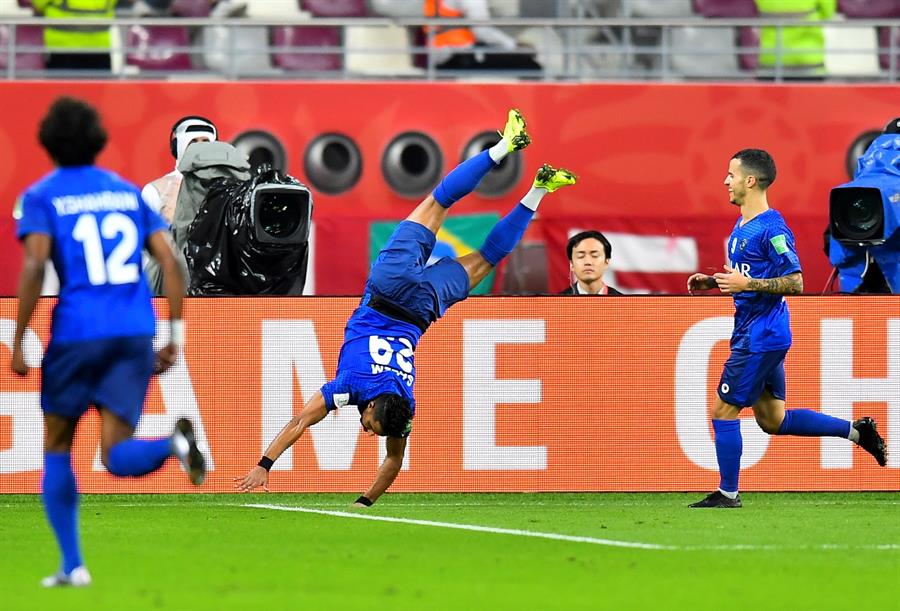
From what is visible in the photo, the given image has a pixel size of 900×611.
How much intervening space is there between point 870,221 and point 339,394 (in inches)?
191

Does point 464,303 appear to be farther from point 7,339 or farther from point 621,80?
point 621,80

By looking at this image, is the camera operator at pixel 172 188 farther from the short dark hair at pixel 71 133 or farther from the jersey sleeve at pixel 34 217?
the jersey sleeve at pixel 34 217

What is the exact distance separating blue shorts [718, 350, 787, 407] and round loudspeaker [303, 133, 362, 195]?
30.0 feet

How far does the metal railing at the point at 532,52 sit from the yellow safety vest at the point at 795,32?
9 centimetres

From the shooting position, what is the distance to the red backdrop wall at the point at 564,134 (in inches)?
740

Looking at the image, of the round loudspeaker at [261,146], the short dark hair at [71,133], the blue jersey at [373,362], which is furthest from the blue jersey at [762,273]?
the round loudspeaker at [261,146]

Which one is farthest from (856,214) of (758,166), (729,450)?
(729,450)

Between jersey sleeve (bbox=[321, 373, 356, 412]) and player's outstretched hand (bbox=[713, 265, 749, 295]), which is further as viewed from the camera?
jersey sleeve (bbox=[321, 373, 356, 412])

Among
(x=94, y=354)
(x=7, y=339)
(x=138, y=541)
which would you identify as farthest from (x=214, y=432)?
(x=94, y=354)

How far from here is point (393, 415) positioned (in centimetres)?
964

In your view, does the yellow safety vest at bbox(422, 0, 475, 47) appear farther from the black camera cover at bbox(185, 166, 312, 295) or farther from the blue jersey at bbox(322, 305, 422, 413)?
the blue jersey at bbox(322, 305, 422, 413)

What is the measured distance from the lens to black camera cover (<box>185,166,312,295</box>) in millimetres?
12266

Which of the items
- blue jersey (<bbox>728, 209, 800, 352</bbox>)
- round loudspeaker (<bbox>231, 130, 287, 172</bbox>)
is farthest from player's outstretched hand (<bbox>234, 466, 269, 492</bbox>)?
round loudspeaker (<bbox>231, 130, 287, 172</bbox>)

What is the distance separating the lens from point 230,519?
9.73 metres
